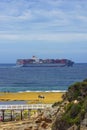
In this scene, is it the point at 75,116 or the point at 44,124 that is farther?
the point at 44,124

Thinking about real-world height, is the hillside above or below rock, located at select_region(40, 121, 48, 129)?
above

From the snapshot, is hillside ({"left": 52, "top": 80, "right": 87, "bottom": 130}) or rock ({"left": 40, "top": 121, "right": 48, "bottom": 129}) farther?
rock ({"left": 40, "top": 121, "right": 48, "bottom": 129})

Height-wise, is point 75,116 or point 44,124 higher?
point 75,116

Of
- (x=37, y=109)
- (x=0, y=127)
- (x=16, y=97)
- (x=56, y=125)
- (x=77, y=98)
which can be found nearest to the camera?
(x=56, y=125)

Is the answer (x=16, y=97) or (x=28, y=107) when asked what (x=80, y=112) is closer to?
(x=28, y=107)

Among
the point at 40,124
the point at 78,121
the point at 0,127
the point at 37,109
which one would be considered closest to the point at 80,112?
the point at 78,121

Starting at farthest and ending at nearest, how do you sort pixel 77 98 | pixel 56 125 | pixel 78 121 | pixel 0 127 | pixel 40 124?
1. pixel 0 127
2. pixel 40 124
3. pixel 77 98
4. pixel 56 125
5. pixel 78 121

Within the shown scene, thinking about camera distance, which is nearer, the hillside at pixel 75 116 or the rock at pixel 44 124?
the hillside at pixel 75 116

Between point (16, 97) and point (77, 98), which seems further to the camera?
point (16, 97)

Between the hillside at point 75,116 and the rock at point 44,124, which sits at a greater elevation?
the hillside at point 75,116

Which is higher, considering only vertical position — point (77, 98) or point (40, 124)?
point (77, 98)
